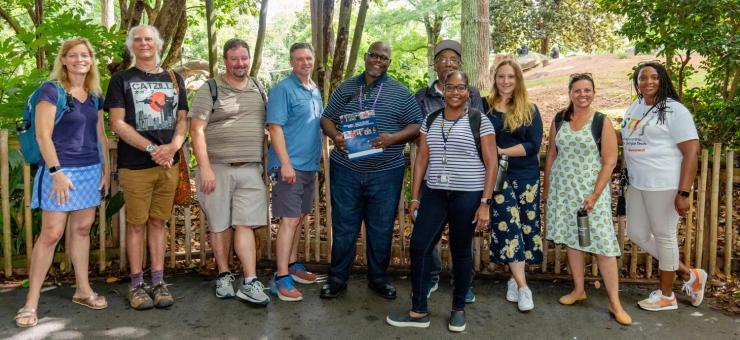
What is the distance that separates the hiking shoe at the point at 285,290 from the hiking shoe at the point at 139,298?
0.99m

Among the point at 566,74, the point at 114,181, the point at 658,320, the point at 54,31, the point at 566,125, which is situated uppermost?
the point at 566,74

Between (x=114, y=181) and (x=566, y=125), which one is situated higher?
(x=566, y=125)

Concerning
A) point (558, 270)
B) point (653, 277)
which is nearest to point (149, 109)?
point (558, 270)

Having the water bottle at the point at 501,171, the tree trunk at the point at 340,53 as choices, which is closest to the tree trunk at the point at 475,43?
the tree trunk at the point at 340,53

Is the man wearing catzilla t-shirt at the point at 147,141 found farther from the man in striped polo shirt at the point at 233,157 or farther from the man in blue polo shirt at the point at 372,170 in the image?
the man in blue polo shirt at the point at 372,170

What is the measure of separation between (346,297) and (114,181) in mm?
2486

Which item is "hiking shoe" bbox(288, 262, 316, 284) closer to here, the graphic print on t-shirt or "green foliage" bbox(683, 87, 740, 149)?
the graphic print on t-shirt

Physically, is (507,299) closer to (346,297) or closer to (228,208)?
(346,297)

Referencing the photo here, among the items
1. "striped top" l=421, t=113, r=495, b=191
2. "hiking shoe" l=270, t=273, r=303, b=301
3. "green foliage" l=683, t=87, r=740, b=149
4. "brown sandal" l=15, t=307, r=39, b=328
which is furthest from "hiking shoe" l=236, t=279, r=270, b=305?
"green foliage" l=683, t=87, r=740, b=149

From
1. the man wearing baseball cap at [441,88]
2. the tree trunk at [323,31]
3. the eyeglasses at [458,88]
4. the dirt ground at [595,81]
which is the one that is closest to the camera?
the eyeglasses at [458,88]

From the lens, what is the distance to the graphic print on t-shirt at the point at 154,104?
14.1ft

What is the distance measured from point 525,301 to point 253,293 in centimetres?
222

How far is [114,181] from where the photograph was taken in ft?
17.7

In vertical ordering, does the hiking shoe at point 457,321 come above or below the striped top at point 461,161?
below
